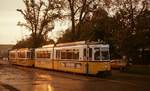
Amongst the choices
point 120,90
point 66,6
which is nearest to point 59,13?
point 66,6

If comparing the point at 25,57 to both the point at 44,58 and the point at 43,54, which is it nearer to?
the point at 43,54

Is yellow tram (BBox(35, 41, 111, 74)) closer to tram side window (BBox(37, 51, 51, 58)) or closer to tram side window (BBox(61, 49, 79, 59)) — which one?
tram side window (BBox(61, 49, 79, 59))

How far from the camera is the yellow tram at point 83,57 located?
118 feet

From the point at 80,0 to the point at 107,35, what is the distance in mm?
5865

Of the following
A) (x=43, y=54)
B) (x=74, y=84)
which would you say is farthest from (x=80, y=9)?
(x=74, y=84)

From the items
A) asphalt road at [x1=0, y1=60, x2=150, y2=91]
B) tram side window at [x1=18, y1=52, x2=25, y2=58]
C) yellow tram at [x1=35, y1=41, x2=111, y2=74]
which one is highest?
tram side window at [x1=18, y1=52, x2=25, y2=58]

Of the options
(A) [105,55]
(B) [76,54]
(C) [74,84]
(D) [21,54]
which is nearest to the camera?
(C) [74,84]

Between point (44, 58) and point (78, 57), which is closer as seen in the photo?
point (78, 57)

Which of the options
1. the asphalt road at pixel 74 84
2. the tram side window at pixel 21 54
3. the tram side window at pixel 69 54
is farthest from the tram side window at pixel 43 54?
Result: the asphalt road at pixel 74 84

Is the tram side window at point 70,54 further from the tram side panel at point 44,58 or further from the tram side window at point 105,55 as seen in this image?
the tram side panel at point 44,58

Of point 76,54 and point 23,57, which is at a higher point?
point 23,57

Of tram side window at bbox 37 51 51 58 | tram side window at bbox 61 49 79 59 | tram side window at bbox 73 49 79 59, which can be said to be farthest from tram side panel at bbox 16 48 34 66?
tram side window at bbox 73 49 79 59

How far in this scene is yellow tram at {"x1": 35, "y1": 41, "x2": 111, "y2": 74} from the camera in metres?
36.1

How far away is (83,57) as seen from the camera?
121 ft
